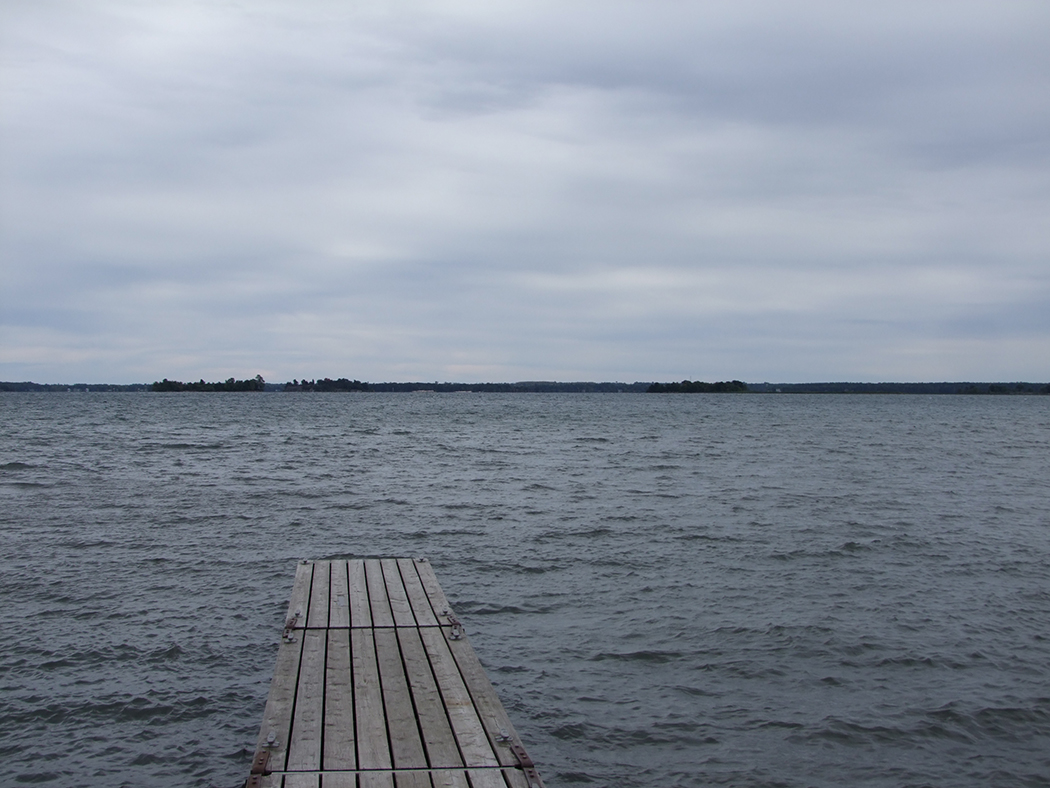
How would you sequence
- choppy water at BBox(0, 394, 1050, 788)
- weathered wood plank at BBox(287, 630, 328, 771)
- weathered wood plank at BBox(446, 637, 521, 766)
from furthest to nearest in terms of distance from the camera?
choppy water at BBox(0, 394, 1050, 788) < weathered wood plank at BBox(446, 637, 521, 766) < weathered wood plank at BBox(287, 630, 328, 771)

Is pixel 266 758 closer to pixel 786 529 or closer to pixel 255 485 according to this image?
pixel 786 529

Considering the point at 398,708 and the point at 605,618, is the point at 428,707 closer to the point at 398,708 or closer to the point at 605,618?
the point at 398,708

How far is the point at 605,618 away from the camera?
41.9 feet

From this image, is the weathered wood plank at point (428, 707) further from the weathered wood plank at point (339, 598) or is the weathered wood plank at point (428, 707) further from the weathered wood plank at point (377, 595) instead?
the weathered wood plank at point (339, 598)

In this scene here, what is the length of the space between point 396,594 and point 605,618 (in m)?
3.39

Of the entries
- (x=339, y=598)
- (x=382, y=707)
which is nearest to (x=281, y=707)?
(x=382, y=707)

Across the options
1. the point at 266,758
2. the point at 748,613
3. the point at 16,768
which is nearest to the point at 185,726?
the point at 16,768

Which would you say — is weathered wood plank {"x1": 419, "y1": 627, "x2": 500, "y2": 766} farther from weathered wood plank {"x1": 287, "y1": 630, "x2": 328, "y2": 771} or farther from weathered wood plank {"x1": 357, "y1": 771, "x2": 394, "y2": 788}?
weathered wood plank {"x1": 287, "y1": 630, "x2": 328, "y2": 771}

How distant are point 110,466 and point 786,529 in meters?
27.2

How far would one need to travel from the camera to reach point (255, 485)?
2916 centimetres

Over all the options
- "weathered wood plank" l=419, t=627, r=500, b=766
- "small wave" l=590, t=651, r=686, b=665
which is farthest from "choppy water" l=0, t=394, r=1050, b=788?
"weathered wood plank" l=419, t=627, r=500, b=766

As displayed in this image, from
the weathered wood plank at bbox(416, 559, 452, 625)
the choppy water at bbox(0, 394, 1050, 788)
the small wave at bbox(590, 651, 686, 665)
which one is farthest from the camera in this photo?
the small wave at bbox(590, 651, 686, 665)

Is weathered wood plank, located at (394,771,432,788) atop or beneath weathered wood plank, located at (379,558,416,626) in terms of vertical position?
beneath

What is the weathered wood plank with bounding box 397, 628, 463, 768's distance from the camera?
20.8 feet
